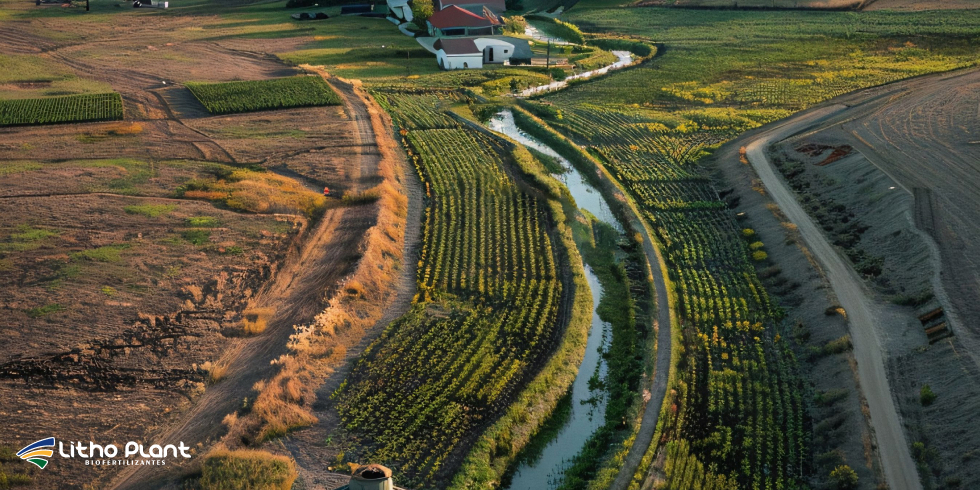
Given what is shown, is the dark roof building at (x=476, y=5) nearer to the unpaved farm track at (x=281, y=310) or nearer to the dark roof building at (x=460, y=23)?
the dark roof building at (x=460, y=23)

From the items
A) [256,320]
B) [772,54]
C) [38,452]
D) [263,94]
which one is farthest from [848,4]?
[38,452]

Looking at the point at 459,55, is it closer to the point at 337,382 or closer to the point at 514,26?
the point at 514,26

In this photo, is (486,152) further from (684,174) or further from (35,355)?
(35,355)

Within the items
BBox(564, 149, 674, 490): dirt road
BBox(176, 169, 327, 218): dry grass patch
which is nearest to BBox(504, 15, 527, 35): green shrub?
BBox(564, 149, 674, 490): dirt road

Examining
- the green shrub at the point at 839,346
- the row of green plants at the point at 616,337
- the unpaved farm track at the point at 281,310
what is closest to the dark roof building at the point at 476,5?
the unpaved farm track at the point at 281,310

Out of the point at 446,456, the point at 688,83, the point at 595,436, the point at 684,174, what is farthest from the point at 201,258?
the point at 688,83
